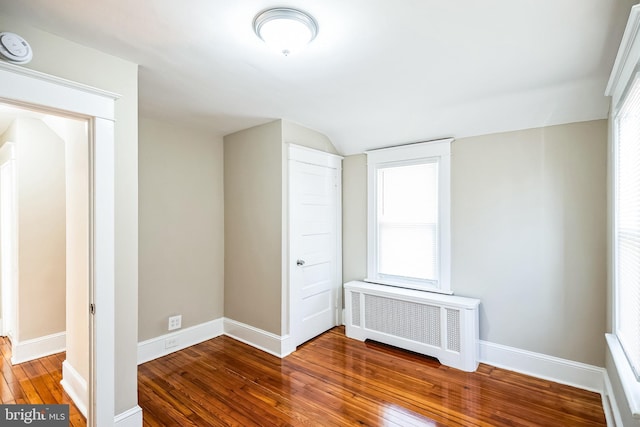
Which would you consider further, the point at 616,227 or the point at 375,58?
the point at 616,227

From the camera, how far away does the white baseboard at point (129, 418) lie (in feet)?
A: 6.48

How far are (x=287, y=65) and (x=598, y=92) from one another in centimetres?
237

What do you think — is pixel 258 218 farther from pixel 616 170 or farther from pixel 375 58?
pixel 616 170

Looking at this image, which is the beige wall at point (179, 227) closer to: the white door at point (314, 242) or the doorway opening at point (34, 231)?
the doorway opening at point (34, 231)

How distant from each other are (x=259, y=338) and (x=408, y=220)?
7.03 feet

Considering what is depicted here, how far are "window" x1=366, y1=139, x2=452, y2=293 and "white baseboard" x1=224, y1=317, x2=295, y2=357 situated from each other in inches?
50.2

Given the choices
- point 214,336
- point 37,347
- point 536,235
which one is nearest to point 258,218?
point 214,336

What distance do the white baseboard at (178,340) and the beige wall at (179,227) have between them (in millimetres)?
65

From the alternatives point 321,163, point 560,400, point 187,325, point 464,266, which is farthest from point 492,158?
point 187,325

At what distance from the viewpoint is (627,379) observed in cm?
159

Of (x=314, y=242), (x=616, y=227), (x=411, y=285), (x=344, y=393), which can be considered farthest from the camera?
(x=314, y=242)

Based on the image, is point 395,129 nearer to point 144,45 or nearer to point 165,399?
point 144,45

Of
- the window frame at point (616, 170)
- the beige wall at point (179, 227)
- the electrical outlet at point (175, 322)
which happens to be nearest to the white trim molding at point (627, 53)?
the window frame at point (616, 170)

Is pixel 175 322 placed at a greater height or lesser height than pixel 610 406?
greater
